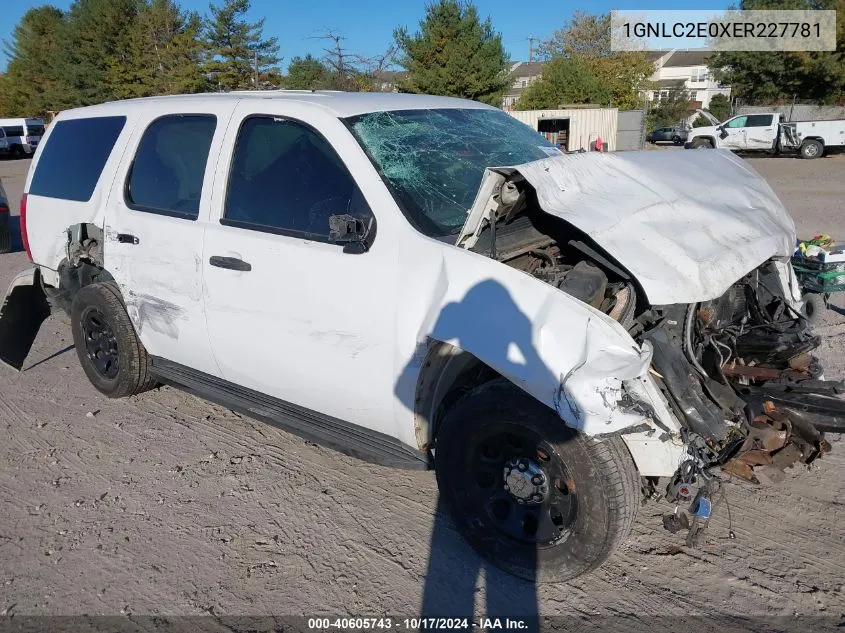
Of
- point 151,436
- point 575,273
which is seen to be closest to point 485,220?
point 575,273

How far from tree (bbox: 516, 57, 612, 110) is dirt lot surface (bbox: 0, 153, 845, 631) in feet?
114

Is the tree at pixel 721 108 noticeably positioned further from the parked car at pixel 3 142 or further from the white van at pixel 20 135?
the parked car at pixel 3 142

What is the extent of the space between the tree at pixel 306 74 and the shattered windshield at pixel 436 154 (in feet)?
89.5

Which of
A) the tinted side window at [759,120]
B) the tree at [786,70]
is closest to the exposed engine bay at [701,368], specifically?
the tinted side window at [759,120]

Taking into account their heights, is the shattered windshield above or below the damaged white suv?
above

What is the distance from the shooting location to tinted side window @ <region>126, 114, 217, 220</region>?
3902 mm

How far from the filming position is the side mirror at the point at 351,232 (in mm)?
2949

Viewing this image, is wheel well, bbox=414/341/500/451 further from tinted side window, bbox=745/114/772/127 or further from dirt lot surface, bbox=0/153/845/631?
tinted side window, bbox=745/114/772/127

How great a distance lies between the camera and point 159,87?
44.3 metres

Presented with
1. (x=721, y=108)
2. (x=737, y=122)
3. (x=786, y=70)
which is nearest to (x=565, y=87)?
(x=721, y=108)

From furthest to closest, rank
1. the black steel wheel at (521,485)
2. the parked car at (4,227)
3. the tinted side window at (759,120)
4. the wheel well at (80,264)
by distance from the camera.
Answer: the tinted side window at (759,120)
the parked car at (4,227)
the wheel well at (80,264)
the black steel wheel at (521,485)

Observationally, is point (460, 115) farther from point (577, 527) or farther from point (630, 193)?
point (577, 527)

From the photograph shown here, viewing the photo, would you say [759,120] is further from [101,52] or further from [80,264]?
[101,52]

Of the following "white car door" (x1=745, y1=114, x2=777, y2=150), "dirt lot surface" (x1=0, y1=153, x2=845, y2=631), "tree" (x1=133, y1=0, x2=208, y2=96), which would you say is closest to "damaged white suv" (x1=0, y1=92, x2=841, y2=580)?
"dirt lot surface" (x1=0, y1=153, x2=845, y2=631)
